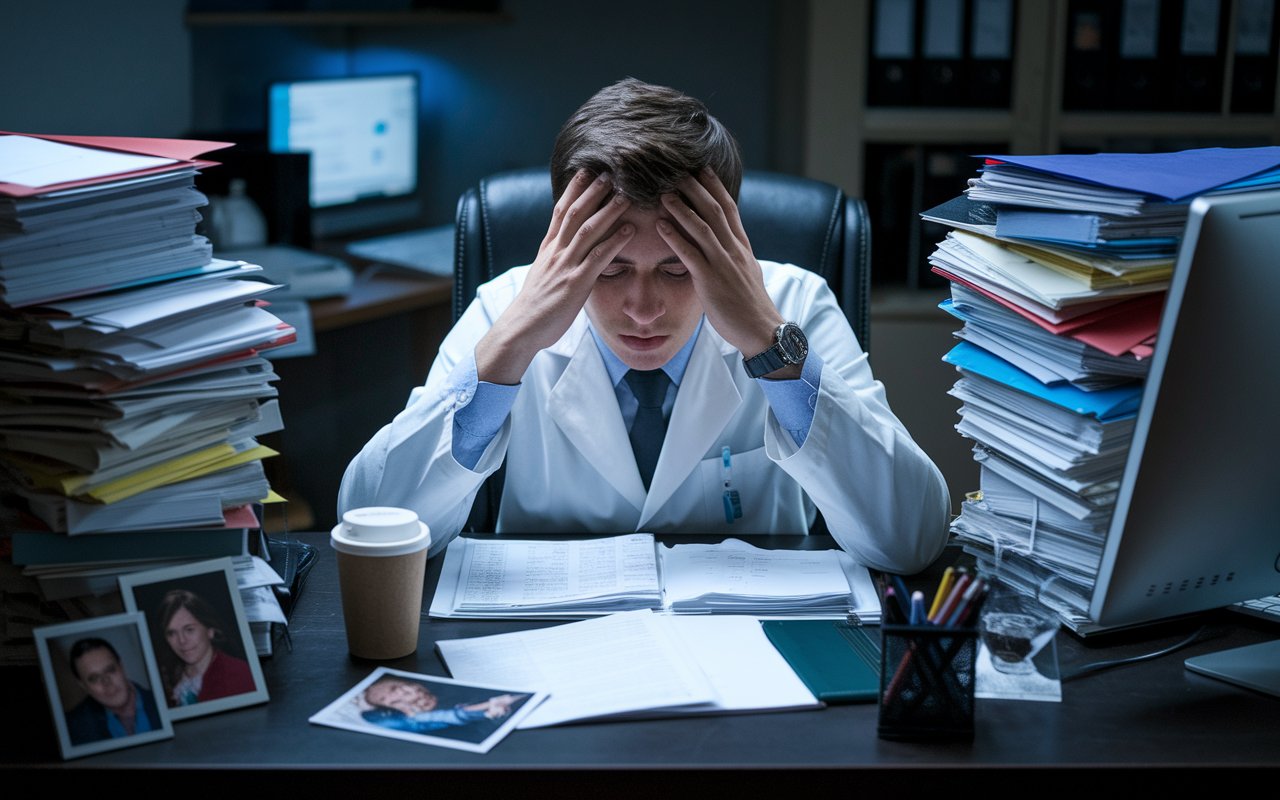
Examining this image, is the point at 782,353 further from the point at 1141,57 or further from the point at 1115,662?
the point at 1141,57

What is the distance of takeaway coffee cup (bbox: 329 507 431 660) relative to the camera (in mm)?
906

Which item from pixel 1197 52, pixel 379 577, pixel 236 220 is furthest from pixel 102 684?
pixel 1197 52

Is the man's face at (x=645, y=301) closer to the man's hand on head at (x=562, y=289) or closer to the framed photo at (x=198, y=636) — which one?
the man's hand on head at (x=562, y=289)

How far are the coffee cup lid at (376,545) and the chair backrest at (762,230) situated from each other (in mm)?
709

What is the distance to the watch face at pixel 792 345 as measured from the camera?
1.19 metres

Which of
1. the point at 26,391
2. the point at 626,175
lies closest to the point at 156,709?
the point at 26,391

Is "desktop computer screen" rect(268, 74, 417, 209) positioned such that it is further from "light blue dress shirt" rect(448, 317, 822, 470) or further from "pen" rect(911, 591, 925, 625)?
"pen" rect(911, 591, 925, 625)

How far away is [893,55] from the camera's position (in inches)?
101

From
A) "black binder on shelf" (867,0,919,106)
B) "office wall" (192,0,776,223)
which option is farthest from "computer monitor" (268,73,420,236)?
"black binder on shelf" (867,0,919,106)

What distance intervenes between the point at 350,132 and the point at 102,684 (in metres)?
2.33

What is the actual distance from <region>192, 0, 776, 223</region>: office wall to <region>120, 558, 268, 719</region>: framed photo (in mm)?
2396

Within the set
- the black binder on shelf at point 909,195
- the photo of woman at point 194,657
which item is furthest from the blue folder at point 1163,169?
the black binder on shelf at point 909,195

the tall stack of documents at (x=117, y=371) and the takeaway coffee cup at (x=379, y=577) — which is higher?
the tall stack of documents at (x=117, y=371)

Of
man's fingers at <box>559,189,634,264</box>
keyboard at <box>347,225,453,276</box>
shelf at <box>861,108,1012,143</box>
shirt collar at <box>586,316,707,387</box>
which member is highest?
shelf at <box>861,108,1012,143</box>
